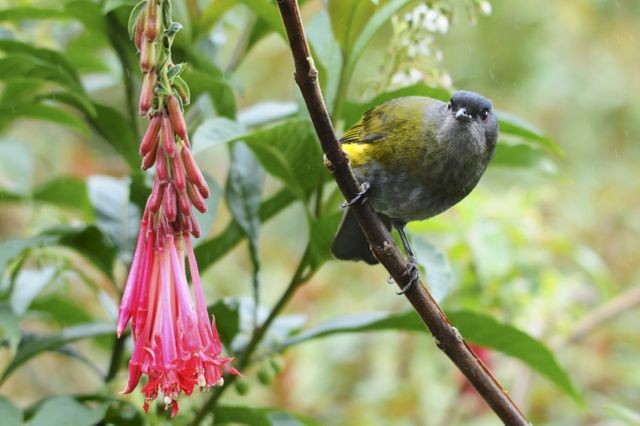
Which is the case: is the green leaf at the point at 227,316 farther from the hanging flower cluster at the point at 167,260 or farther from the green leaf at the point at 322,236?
the hanging flower cluster at the point at 167,260

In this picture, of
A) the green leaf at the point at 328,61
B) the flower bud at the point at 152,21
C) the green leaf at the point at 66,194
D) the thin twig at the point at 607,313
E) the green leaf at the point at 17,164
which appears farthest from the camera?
the thin twig at the point at 607,313

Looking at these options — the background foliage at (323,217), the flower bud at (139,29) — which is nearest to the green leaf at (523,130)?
the background foliage at (323,217)

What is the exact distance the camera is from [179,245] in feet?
5.20

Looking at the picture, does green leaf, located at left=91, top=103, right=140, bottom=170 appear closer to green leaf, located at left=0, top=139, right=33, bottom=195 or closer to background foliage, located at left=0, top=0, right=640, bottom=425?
background foliage, located at left=0, top=0, right=640, bottom=425

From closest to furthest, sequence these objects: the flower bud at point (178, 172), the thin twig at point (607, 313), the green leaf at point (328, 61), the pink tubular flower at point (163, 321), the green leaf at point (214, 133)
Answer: the flower bud at point (178, 172) < the pink tubular flower at point (163, 321) < the green leaf at point (214, 133) < the green leaf at point (328, 61) < the thin twig at point (607, 313)

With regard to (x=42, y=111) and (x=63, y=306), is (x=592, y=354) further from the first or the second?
(x=42, y=111)

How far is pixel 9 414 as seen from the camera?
7.48 feet

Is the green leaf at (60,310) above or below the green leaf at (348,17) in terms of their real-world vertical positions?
below

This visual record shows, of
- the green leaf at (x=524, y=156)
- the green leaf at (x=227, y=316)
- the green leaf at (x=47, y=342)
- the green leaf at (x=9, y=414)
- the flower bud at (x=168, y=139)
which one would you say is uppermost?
the green leaf at (x=524, y=156)

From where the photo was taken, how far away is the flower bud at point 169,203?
1.50m

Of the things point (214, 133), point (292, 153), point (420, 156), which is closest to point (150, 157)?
point (214, 133)

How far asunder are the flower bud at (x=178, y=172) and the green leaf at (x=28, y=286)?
1.22 metres

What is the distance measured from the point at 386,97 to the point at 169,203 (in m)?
1.07

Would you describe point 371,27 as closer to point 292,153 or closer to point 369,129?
point 292,153
